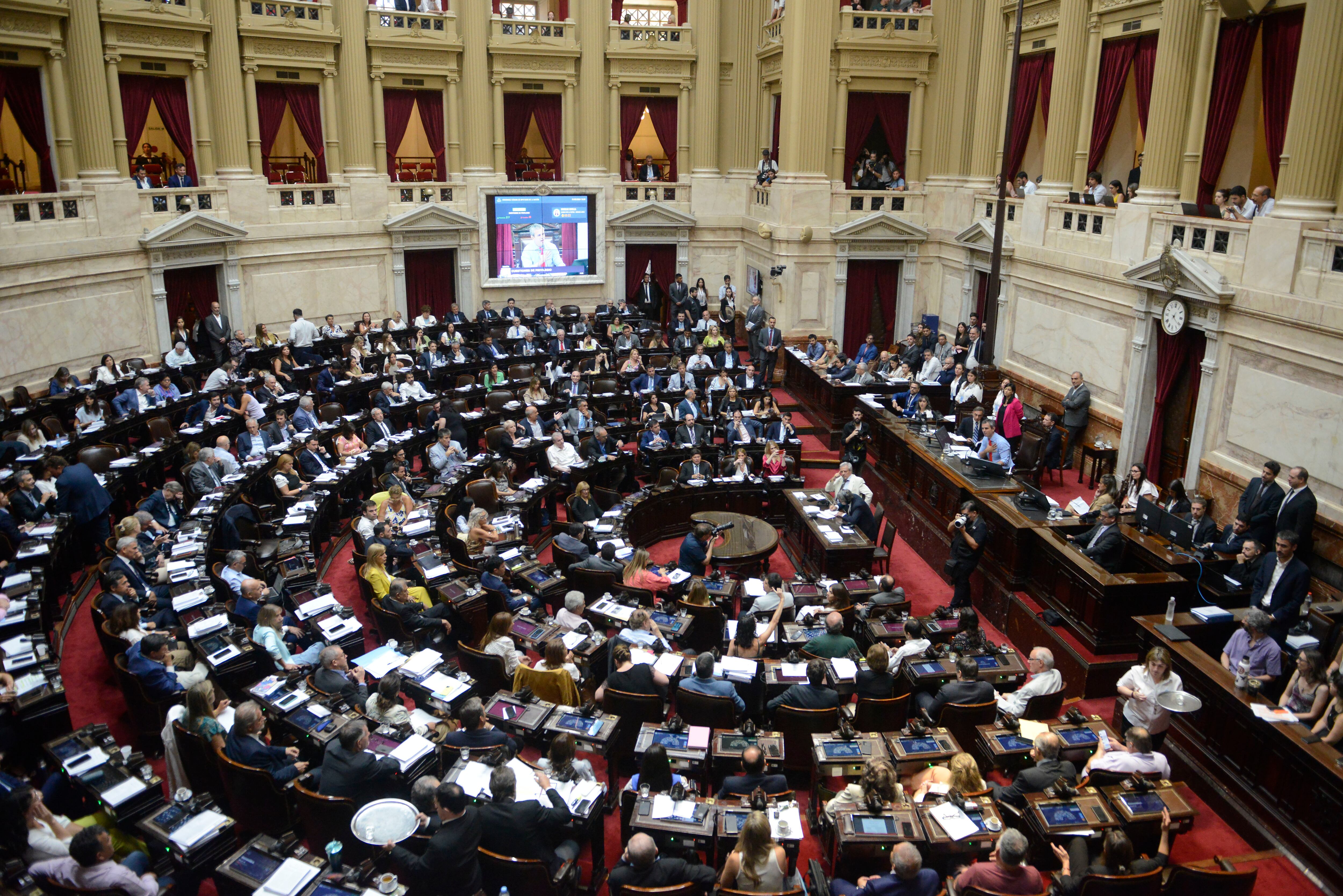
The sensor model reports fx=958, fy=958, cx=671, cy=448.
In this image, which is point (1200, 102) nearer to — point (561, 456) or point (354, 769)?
point (561, 456)

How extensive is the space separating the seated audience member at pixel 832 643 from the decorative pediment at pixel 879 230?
1509 centimetres

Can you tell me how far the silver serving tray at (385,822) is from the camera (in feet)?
21.8

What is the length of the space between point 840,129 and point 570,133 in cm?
730

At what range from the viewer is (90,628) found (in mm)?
11031

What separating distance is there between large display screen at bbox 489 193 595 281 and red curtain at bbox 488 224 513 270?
0.01m

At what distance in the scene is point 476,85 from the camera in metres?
24.5

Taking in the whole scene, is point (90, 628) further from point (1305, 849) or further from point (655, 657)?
point (1305, 849)

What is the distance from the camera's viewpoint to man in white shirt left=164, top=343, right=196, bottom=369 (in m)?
18.5

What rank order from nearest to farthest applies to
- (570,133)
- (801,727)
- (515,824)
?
(515,824) → (801,727) → (570,133)

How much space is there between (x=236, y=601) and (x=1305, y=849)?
32.6 ft

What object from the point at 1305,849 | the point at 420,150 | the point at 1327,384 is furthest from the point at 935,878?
the point at 420,150

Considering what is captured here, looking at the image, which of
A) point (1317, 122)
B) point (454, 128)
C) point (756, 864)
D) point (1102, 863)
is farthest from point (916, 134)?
point (756, 864)

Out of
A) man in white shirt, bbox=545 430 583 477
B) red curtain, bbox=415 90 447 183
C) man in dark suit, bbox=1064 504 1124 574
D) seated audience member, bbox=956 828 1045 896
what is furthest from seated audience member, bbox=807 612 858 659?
red curtain, bbox=415 90 447 183

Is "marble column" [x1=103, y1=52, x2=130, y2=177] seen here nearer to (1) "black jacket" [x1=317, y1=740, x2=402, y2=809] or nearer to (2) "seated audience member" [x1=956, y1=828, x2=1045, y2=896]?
(1) "black jacket" [x1=317, y1=740, x2=402, y2=809]
